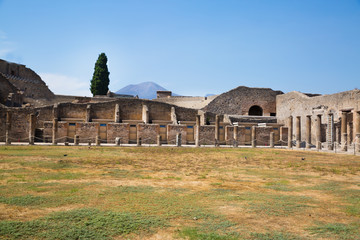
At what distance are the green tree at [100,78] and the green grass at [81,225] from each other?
4936 cm

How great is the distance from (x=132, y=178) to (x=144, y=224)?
4.54m

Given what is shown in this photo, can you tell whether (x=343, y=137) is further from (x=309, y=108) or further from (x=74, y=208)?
(x=74, y=208)

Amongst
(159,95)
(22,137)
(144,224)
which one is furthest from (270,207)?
(159,95)

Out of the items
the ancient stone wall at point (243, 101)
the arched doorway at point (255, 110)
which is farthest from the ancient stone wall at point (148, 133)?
the arched doorway at point (255, 110)

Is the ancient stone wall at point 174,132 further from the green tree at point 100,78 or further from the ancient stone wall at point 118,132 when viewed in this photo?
the green tree at point 100,78

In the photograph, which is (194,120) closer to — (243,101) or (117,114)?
(117,114)

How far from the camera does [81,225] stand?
4594 millimetres

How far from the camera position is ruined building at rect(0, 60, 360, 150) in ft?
90.3

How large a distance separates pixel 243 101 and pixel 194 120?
36.6 feet

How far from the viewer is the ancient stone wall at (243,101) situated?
141 feet

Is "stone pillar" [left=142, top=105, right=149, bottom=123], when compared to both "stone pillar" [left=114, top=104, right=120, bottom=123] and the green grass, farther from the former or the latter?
the green grass

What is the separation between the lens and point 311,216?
→ 17.6ft

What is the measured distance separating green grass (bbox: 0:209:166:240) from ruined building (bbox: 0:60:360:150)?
20.5 metres

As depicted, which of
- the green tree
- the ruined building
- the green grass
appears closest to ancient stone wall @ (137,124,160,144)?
the ruined building
